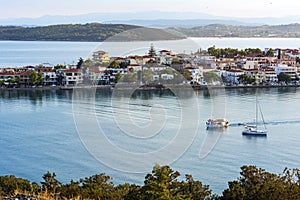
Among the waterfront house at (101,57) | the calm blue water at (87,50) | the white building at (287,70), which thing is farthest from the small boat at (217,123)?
the white building at (287,70)

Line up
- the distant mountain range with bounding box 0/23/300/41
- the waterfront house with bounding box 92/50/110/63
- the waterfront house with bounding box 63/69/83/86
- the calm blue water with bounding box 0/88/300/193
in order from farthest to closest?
the distant mountain range with bounding box 0/23/300/41 → the waterfront house with bounding box 92/50/110/63 → the waterfront house with bounding box 63/69/83/86 → the calm blue water with bounding box 0/88/300/193

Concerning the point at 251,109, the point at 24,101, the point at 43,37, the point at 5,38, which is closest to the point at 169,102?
the point at 251,109

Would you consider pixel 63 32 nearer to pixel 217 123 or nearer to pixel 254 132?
pixel 217 123

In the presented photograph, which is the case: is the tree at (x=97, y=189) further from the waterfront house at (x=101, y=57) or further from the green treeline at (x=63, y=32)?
the green treeline at (x=63, y=32)

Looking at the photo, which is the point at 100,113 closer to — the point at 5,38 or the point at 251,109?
the point at 251,109

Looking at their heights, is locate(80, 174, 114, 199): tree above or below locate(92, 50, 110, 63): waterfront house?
below

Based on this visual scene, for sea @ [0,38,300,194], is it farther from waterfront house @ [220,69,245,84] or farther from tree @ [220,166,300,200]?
waterfront house @ [220,69,245,84]

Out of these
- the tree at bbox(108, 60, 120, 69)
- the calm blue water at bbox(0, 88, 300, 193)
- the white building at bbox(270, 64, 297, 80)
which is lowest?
the calm blue water at bbox(0, 88, 300, 193)

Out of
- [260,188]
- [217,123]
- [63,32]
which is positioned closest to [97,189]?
[260,188]

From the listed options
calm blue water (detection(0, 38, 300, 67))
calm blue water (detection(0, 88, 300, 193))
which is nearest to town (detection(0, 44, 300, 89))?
calm blue water (detection(0, 38, 300, 67))
